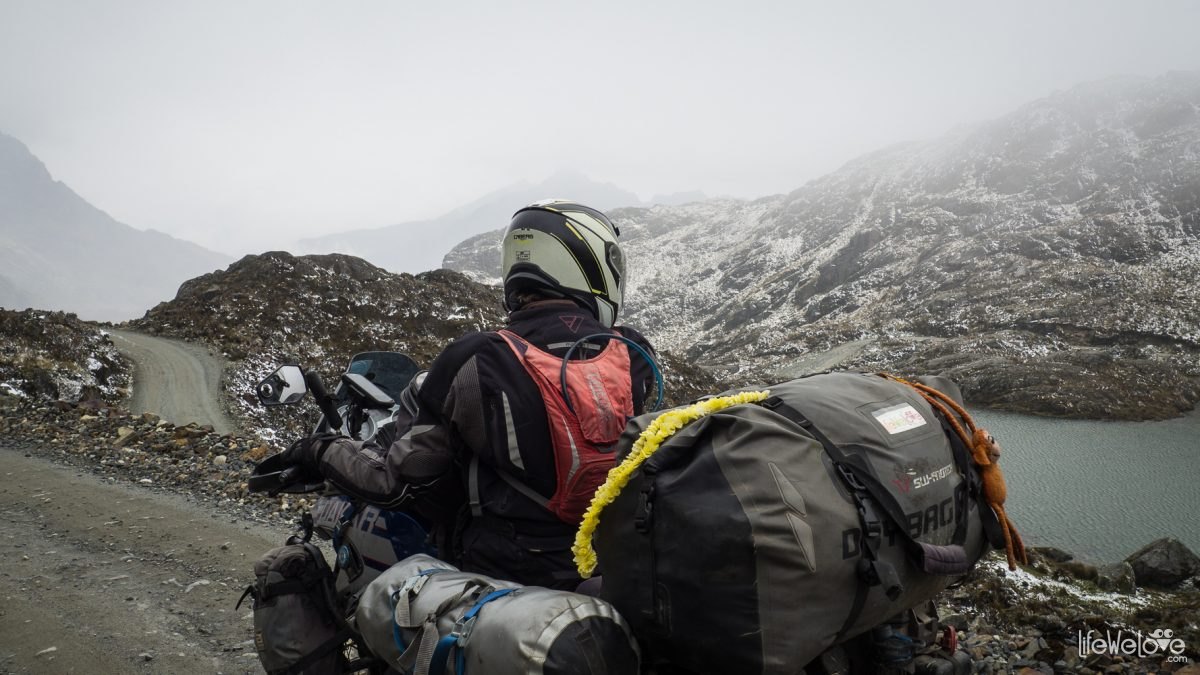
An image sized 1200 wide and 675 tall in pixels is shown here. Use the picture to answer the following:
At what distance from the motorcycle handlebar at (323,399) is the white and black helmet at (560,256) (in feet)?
3.88

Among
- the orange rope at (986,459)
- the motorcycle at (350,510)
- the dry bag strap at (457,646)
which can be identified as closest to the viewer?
the dry bag strap at (457,646)

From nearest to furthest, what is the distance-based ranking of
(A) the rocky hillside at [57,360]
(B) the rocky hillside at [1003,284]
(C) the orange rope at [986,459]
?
(C) the orange rope at [986,459], (A) the rocky hillside at [57,360], (B) the rocky hillside at [1003,284]

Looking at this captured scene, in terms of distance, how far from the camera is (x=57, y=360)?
30.1 metres

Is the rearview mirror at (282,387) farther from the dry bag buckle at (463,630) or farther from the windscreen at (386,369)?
the dry bag buckle at (463,630)

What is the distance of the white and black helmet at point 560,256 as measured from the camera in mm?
3801

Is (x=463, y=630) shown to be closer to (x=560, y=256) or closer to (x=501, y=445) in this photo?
(x=501, y=445)

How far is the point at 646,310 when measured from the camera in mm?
163125

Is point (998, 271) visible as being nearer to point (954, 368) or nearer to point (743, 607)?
point (954, 368)

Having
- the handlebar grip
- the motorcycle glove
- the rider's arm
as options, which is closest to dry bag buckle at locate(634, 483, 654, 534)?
the rider's arm

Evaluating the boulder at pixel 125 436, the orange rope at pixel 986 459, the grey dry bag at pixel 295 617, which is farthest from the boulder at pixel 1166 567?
the boulder at pixel 125 436

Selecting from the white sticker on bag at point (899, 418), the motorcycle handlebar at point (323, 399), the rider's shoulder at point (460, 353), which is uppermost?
the rider's shoulder at point (460, 353)

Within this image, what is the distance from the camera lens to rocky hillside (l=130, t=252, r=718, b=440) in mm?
40375

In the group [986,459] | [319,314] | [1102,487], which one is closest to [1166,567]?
[1102,487]

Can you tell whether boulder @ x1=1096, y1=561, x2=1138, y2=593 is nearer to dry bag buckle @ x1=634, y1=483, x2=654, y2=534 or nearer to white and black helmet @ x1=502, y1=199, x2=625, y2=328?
white and black helmet @ x1=502, y1=199, x2=625, y2=328
